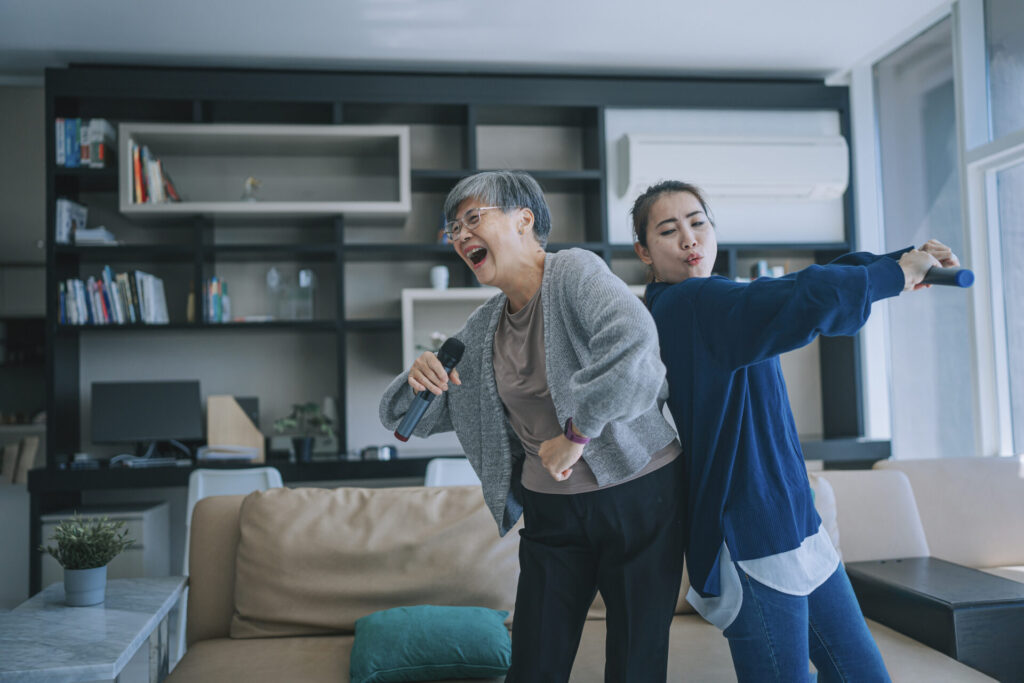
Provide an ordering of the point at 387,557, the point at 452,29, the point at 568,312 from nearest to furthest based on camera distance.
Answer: the point at 568,312
the point at 387,557
the point at 452,29

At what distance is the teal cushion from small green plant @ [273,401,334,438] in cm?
252

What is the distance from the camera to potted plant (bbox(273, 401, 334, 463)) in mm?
4051

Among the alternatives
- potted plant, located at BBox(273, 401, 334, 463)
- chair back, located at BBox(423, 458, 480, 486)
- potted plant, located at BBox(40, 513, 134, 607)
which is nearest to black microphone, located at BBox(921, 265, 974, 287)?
potted plant, located at BBox(40, 513, 134, 607)

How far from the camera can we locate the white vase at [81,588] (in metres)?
1.94

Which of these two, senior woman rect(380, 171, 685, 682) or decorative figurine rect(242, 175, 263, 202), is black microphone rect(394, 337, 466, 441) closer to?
senior woman rect(380, 171, 685, 682)

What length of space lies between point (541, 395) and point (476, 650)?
2.56ft

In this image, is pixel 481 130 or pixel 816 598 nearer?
pixel 816 598

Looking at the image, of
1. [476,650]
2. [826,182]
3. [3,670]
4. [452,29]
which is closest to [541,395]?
[476,650]

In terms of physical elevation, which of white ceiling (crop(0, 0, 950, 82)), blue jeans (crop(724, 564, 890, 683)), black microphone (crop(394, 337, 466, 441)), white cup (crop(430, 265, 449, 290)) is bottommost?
blue jeans (crop(724, 564, 890, 683))

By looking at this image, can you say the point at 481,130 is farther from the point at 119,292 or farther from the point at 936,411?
the point at 936,411

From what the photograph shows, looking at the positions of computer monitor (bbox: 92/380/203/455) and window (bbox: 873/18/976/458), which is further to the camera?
computer monitor (bbox: 92/380/203/455)

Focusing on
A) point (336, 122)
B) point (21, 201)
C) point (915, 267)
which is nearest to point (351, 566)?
point (915, 267)

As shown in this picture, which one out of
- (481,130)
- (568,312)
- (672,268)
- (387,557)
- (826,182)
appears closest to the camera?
(568,312)

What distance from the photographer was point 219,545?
213 cm
